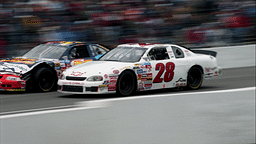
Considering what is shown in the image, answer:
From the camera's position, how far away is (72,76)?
29.5ft

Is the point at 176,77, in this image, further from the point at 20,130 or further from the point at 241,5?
the point at 241,5

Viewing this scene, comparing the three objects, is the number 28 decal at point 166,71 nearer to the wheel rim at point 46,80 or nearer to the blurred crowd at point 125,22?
the wheel rim at point 46,80

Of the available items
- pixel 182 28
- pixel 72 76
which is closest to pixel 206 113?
pixel 72 76

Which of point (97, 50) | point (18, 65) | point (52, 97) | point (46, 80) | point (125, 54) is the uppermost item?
point (97, 50)

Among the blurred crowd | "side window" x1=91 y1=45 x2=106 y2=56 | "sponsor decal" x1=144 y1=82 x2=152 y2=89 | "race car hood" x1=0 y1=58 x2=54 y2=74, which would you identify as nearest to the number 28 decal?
"sponsor decal" x1=144 y1=82 x2=152 y2=89

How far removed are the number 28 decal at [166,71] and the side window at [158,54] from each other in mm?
199

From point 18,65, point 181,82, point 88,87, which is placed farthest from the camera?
point 181,82

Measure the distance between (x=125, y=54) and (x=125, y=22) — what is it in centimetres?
730

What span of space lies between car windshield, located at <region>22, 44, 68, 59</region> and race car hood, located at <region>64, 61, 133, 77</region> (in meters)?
1.57

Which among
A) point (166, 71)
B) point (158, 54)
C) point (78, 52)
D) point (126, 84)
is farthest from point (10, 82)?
point (166, 71)

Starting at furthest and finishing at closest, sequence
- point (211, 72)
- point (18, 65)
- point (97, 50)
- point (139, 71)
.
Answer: point (97, 50), point (211, 72), point (18, 65), point (139, 71)

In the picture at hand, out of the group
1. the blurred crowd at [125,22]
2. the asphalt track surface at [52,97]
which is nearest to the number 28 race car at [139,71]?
the asphalt track surface at [52,97]

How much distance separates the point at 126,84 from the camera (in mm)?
9250

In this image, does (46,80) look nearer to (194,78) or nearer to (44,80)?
(44,80)
